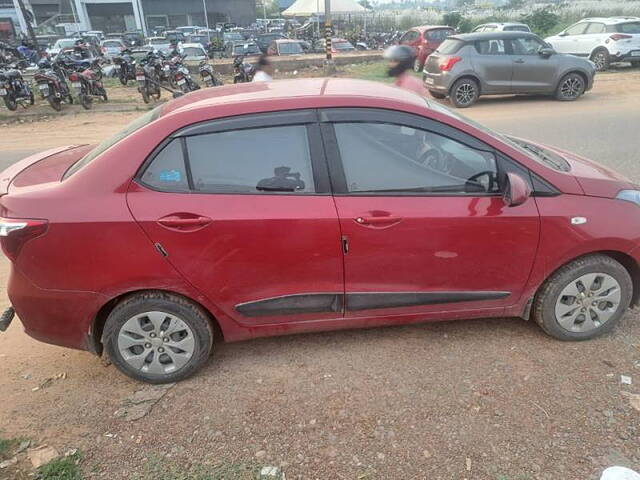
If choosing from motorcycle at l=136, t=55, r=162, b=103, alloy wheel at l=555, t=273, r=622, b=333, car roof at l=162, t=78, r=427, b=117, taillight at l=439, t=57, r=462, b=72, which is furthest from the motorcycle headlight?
motorcycle at l=136, t=55, r=162, b=103

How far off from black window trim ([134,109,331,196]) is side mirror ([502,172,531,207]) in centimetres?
102

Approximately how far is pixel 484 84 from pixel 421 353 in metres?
9.93

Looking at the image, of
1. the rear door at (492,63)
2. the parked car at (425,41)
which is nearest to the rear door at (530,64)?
the rear door at (492,63)

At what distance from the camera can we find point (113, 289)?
8.56 ft

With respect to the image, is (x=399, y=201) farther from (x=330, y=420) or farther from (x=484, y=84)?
(x=484, y=84)

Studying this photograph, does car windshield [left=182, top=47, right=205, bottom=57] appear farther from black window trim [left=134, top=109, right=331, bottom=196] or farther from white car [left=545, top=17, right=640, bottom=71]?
black window trim [left=134, top=109, right=331, bottom=196]

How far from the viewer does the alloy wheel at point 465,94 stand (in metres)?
11.2

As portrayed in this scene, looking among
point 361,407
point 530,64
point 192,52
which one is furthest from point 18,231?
point 192,52

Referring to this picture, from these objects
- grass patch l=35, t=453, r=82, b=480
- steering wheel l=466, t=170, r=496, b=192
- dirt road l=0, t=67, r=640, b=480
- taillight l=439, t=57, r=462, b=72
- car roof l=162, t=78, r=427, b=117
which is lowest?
dirt road l=0, t=67, r=640, b=480

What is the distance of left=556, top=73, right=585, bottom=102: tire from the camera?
453 inches

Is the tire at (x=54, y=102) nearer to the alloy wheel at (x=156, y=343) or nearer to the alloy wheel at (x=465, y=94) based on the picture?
the alloy wheel at (x=465, y=94)

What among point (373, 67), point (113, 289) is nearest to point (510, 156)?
point (113, 289)

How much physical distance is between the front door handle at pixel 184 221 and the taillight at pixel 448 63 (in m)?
10.0

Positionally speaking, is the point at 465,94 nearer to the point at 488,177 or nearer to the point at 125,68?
the point at 488,177
